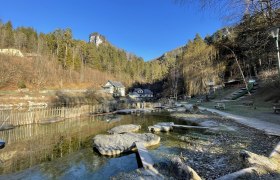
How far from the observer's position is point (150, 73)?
10756cm

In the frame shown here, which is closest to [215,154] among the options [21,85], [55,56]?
[21,85]

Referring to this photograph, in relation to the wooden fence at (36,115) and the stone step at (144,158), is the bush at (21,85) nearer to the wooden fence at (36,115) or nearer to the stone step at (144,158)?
the wooden fence at (36,115)

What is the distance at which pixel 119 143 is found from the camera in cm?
1101

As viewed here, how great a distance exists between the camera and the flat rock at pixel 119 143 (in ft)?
34.1

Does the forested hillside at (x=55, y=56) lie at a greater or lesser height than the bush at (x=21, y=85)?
greater

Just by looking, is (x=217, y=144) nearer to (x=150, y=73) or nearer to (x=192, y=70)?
(x=192, y=70)

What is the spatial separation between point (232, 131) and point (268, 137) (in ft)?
9.32

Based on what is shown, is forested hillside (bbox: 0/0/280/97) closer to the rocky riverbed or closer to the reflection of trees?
the rocky riverbed

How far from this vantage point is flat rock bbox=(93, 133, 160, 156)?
34.1 ft

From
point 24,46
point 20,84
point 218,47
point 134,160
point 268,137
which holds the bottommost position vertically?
point 134,160

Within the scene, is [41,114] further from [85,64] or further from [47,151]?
[85,64]

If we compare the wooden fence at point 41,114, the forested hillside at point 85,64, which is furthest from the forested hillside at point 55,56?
the wooden fence at point 41,114

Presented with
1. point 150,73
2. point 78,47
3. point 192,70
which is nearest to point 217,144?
point 192,70

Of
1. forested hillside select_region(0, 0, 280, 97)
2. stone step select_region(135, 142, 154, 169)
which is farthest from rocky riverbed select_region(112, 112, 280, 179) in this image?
forested hillside select_region(0, 0, 280, 97)
